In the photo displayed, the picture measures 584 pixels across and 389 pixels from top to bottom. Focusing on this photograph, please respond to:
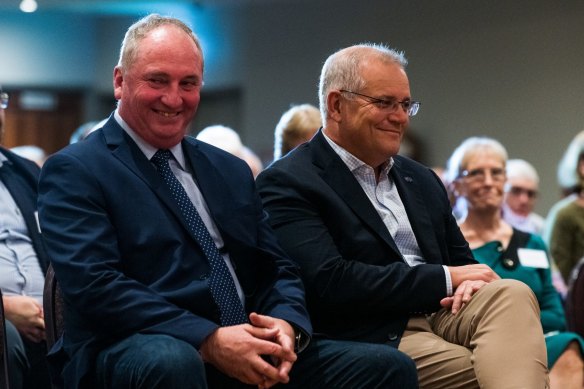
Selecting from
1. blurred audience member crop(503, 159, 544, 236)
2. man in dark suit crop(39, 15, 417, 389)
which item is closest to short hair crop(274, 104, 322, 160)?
man in dark suit crop(39, 15, 417, 389)

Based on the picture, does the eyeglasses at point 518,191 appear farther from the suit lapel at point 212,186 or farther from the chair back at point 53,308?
the chair back at point 53,308

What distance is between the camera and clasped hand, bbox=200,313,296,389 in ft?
7.20

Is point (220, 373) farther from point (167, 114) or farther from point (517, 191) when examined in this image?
point (517, 191)

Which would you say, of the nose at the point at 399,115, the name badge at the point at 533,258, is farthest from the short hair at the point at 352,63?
the name badge at the point at 533,258

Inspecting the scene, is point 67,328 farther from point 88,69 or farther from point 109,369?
point 88,69

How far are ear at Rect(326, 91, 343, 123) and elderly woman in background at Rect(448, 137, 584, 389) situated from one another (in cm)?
129

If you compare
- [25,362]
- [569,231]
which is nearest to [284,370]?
[25,362]

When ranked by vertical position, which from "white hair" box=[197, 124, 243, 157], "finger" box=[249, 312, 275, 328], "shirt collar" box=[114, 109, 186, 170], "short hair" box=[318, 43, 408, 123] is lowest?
"white hair" box=[197, 124, 243, 157]

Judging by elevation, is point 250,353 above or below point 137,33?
below

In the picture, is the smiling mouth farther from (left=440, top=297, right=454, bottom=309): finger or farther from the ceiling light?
the ceiling light

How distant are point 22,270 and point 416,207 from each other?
1.31 metres

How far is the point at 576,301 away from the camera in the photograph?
3.75m

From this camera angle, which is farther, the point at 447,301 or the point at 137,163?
the point at 447,301

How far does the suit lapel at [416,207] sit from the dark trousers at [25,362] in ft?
4.02
